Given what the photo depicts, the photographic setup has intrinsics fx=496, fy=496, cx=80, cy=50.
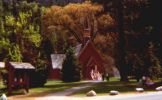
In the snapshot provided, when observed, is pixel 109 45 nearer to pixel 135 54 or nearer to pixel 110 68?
pixel 110 68

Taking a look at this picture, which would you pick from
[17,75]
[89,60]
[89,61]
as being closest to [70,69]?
[89,61]

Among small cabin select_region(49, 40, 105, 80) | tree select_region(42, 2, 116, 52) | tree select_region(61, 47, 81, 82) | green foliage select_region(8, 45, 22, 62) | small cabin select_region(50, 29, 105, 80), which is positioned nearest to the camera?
green foliage select_region(8, 45, 22, 62)

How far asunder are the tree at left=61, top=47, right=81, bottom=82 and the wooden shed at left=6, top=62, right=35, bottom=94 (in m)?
24.0

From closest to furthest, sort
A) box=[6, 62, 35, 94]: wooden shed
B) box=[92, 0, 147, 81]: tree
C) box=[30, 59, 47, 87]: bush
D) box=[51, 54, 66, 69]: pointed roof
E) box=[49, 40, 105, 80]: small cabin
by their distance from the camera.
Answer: box=[6, 62, 35, 94]: wooden shed < box=[30, 59, 47, 87]: bush < box=[92, 0, 147, 81]: tree < box=[49, 40, 105, 80]: small cabin < box=[51, 54, 66, 69]: pointed roof

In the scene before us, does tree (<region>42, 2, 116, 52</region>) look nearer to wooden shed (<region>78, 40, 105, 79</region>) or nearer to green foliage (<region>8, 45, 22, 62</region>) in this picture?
wooden shed (<region>78, 40, 105, 79</region>)

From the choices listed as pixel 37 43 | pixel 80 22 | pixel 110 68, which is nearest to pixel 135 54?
pixel 37 43

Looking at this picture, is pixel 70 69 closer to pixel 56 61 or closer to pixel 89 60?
pixel 89 60

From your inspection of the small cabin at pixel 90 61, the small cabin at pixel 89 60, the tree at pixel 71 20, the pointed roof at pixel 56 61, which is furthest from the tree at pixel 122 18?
the tree at pixel 71 20

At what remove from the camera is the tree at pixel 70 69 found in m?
73.1

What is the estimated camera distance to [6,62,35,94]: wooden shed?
46.1m

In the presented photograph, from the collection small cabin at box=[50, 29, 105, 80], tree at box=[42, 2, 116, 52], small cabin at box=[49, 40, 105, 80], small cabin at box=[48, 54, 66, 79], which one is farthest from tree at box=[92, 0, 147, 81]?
tree at box=[42, 2, 116, 52]

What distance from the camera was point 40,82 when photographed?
5803 centimetres

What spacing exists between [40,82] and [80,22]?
48.3 metres

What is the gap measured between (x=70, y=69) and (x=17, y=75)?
1064 inches
